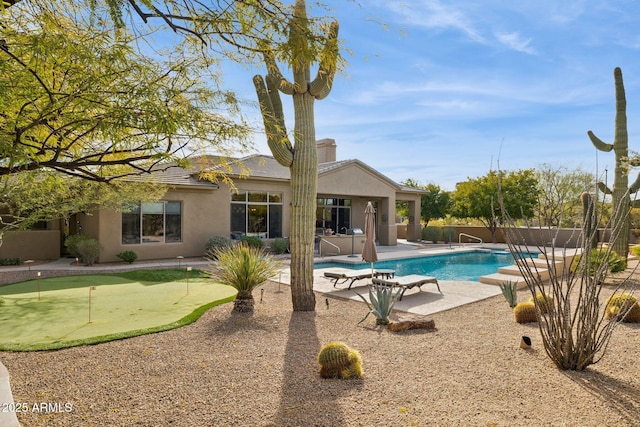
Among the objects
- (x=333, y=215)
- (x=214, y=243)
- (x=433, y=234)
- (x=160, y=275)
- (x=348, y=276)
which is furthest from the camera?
(x=433, y=234)

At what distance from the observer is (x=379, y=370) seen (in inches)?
206

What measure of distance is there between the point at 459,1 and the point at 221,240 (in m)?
14.2

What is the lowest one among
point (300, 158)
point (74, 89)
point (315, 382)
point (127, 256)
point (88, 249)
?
point (315, 382)

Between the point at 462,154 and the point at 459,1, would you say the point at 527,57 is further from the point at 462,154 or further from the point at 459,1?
the point at 462,154

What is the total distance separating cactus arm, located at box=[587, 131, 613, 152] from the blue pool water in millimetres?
6272

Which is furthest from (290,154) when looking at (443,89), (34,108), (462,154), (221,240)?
(462,154)

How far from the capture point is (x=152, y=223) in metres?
17.0

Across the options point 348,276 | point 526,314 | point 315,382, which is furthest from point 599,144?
point 315,382

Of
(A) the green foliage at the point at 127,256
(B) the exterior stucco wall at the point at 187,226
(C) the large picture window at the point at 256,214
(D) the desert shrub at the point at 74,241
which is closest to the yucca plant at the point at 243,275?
(A) the green foliage at the point at 127,256

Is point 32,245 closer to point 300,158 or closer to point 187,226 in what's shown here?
point 187,226

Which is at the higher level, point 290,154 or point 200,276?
point 290,154

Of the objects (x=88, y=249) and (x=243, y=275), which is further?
(x=88, y=249)

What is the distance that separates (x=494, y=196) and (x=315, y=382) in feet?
80.8

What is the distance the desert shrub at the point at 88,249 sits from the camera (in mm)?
14938
